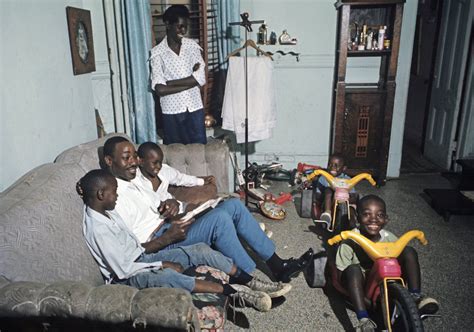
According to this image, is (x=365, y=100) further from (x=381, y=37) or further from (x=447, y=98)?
(x=447, y=98)

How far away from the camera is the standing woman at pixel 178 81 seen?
10.0 feet

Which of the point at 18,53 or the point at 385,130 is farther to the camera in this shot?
the point at 385,130

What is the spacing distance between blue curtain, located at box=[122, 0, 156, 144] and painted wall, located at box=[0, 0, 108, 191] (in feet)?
1.71

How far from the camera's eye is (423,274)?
7.88ft

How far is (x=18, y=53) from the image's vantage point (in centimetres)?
189

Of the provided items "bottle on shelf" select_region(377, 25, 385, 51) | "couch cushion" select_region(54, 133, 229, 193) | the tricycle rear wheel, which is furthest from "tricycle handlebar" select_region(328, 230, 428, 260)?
"bottle on shelf" select_region(377, 25, 385, 51)

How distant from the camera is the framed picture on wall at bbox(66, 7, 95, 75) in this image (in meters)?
2.50

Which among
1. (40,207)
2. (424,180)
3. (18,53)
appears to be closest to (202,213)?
(40,207)

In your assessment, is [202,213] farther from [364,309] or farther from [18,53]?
[18,53]

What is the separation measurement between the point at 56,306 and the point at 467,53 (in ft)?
13.5

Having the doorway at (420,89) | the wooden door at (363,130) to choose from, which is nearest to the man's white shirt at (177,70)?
the wooden door at (363,130)

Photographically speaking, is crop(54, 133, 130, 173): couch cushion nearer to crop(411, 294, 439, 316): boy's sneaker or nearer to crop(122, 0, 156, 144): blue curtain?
crop(122, 0, 156, 144): blue curtain

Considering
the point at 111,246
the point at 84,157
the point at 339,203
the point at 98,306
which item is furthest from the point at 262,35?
the point at 98,306

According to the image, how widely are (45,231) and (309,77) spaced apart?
3.16m
